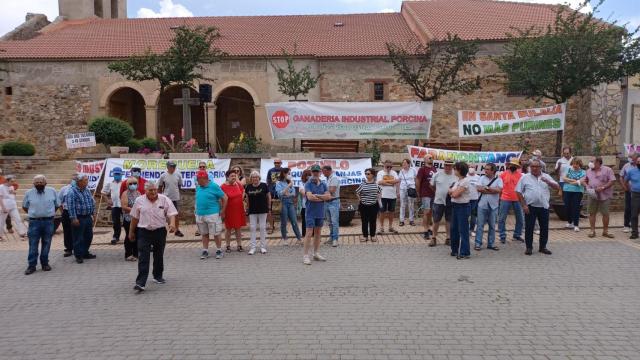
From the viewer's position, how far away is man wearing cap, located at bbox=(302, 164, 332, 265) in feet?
28.2

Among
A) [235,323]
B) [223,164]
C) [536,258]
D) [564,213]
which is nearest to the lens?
[235,323]

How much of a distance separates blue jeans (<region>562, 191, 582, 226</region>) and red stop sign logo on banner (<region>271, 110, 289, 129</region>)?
7.60m

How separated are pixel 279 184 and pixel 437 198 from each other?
339 centimetres

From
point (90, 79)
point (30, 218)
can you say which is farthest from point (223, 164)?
point (90, 79)

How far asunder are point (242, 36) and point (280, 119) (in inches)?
565

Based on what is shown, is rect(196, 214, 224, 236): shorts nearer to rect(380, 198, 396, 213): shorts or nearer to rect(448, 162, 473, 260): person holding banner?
rect(380, 198, 396, 213): shorts

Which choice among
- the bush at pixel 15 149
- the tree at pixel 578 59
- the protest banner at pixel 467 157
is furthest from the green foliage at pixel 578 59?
the bush at pixel 15 149

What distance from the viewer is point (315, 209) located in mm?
8617

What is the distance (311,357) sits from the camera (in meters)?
4.77

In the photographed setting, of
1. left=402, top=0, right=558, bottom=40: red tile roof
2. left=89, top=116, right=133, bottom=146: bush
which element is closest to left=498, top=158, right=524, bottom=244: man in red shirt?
left=402, top=0, right=558, bottom=40: red tile roof

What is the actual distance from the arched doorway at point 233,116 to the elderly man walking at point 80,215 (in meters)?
18.1

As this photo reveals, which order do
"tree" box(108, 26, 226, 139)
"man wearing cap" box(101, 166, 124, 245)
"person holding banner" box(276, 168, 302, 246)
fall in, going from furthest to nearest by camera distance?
"tree" box(108, 26, 226, 139)
"man wearing cap" box(101, 166, 124, 245)
"person holding banner" box(276, 168, 302, 246)

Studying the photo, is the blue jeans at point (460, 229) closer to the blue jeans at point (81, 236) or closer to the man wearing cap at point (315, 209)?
the man wearing cap at point (315, 209)

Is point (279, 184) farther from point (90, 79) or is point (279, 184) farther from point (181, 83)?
point (90, 79)
